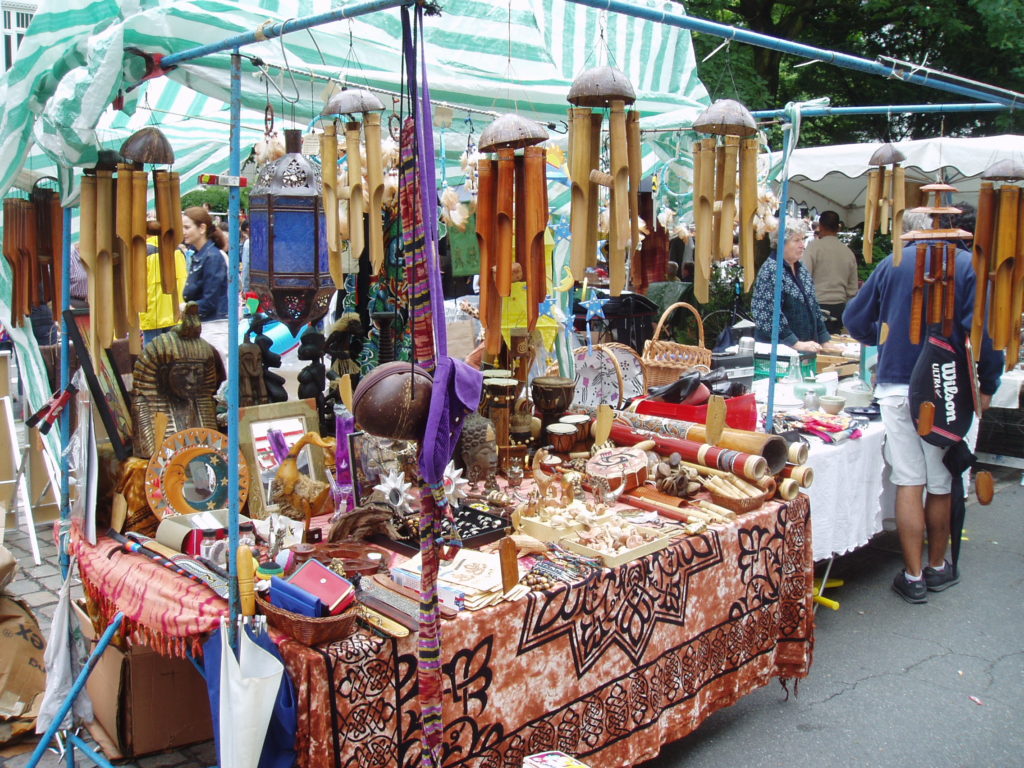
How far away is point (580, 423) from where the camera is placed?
3527 millimetres

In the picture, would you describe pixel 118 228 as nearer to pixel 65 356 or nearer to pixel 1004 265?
pixel 65 356

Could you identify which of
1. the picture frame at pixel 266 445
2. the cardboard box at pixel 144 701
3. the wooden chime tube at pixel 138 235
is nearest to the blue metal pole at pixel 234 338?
the wooden chime tube at pixel 138 235

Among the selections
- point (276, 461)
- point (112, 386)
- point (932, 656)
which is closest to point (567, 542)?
point (276, 461)

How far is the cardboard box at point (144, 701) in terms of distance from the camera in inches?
108

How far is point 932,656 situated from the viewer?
3693mm

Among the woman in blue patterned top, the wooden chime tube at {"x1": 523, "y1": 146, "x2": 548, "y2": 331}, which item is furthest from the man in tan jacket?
the wooden chime tube at {"x1": 523, "y1": 146, "x2": 548, "y2": 331}

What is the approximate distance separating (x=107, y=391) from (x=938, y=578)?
392cm

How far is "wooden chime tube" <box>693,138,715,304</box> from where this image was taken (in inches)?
94.7

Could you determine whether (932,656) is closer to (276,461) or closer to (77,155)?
(276,461)

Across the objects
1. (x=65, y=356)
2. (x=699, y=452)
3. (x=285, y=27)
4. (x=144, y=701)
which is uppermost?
(x=285, y=27)

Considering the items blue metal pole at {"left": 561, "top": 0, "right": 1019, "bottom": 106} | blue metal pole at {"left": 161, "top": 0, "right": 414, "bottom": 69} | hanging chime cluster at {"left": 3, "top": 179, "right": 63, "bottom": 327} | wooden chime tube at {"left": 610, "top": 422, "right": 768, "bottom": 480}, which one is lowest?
wooden chime tube at {"left": 610, "top": 422, "right": 768, "bottom": 480}

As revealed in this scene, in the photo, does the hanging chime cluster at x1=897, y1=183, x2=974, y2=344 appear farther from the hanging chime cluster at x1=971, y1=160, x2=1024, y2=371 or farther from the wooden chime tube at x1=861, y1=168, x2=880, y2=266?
the hanging chime cluster at x1=971, y1=160, x2=1024, y2=371

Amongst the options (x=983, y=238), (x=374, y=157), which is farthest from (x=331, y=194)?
(x=983, y=238)

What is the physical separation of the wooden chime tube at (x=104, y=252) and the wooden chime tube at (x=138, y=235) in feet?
0.22
